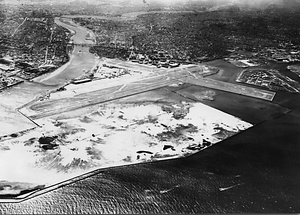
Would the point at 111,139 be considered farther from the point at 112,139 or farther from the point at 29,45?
the point at 29,45

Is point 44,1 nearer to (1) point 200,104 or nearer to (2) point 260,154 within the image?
(1) point 200,104

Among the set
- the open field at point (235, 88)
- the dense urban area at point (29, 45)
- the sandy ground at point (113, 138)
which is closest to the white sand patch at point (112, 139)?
the sandy ground at point (113, 138)

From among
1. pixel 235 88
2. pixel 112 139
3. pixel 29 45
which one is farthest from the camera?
pixel 29 45

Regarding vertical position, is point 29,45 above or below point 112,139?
above

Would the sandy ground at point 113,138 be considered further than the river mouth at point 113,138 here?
Yes

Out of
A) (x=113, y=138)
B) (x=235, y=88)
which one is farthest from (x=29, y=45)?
(x=235, y=88)

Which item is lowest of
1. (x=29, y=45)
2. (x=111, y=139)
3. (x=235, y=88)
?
(x=111, y=139)

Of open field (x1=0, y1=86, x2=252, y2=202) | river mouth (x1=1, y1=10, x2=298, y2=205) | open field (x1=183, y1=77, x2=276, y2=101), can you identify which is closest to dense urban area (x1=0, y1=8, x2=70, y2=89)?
open field (x1=0, y1=86, x2=252, y2=202)

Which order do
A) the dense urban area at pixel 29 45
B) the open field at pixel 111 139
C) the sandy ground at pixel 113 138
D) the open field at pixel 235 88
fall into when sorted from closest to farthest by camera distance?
the open field at pixel 111 139
the sandy ground at pixel 113 138
the open field at pixel 235 88
the dense urban area at pixel 29 45

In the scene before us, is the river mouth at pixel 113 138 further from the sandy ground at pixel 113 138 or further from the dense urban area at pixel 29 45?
the dense urban area at pixel 29 45

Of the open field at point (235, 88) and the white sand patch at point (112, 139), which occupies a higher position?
the open field at point (235, 88)

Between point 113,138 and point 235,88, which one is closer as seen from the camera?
point 113,138

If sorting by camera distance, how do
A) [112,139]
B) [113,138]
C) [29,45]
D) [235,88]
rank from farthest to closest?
[29,45], [235,88], [113,138], [112,139]
